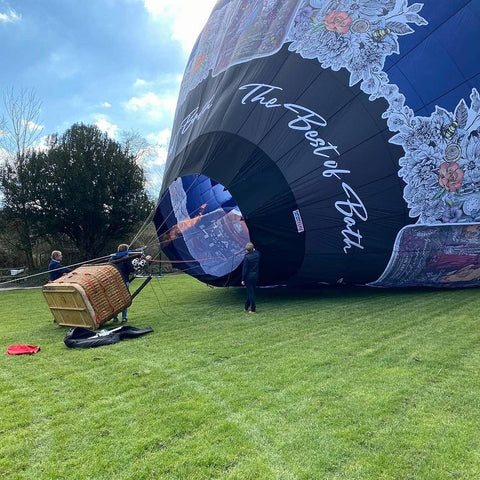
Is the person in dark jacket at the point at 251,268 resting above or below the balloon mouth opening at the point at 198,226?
below

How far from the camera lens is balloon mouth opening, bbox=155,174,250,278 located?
24.7ft

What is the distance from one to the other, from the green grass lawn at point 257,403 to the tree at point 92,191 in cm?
1472

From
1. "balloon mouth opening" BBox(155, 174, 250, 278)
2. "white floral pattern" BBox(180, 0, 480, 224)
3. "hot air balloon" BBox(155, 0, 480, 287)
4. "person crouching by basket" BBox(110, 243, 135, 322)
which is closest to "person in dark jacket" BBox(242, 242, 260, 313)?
"hot air balloon" BBox(155, 0, 480, 287)

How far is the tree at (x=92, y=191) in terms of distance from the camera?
19.1 m

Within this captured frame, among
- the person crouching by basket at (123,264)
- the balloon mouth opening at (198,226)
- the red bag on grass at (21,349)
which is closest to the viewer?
the red bag on grass at (21,349)

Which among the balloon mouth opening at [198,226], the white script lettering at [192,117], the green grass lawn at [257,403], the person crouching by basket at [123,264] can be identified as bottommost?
the green grass lawn at [257,403]

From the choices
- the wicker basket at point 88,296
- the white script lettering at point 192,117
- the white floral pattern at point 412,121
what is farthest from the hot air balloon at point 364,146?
the wicker basket at point 88,296

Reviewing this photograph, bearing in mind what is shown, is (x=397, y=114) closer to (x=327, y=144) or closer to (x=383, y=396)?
(x=327, y=144)

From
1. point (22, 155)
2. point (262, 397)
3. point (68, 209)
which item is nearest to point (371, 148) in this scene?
point (262, 397)

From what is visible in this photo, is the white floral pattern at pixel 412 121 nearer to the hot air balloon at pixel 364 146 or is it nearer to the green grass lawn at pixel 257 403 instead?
the hot air balloon at pixel 364 146

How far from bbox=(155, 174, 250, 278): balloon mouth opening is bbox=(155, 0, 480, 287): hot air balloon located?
1361 mm

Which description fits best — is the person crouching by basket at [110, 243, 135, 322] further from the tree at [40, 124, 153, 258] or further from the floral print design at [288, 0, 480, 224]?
the tree at [40, 124, 153, 258]

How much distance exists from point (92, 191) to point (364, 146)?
52.5 ft

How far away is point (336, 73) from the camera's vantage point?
19.7ft
